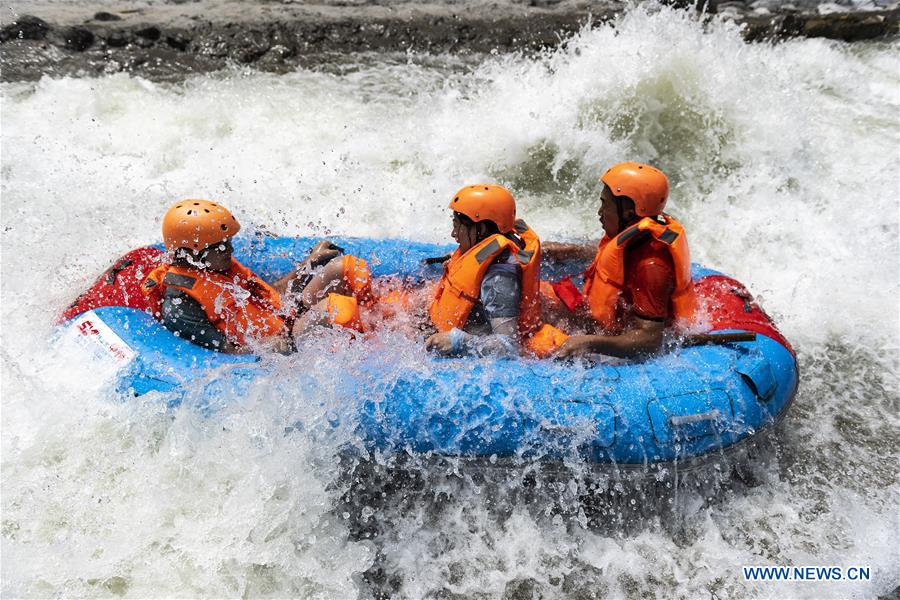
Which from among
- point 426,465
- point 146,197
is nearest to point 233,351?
point 426,465

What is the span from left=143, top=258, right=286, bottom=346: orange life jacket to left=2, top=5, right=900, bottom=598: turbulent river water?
46 cm

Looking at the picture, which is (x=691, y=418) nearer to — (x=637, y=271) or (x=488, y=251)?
(x=637, y=271)

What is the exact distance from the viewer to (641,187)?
3.66m

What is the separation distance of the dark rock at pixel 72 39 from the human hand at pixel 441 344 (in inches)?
302

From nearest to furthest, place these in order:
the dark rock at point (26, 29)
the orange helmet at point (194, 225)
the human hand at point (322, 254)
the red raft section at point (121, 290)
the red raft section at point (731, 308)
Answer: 1. the orange helmet at point (194, 225)
2. the red raft section at point (121, 290)
3. the red raft section at point (731, 308)
4. the human hand at point (322, 254)
5. the dark rock at point (26, 29)

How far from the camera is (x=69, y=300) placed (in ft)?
14.5

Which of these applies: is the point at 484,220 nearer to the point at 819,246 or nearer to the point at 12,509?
the point at 12,509

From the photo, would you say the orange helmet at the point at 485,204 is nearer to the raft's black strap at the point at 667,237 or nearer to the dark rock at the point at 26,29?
the raft's black strap at the point at 667,237

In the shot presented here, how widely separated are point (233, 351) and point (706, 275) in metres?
2.98

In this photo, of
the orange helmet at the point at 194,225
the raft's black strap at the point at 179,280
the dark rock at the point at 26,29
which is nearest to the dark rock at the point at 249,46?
the dark rock at the point at 26,29

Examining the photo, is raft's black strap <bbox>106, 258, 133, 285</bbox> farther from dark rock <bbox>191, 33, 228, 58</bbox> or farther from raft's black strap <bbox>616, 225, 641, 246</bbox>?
dark rock <bbox>191, 33, 228, 58</bbox>

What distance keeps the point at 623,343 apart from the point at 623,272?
386 mm

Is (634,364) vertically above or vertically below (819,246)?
above

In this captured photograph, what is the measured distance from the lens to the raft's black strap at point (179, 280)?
12.0 ft
